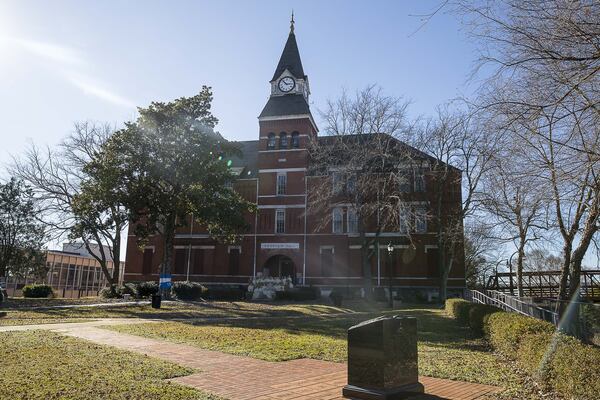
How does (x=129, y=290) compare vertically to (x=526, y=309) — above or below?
below

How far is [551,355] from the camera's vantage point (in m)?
6.67

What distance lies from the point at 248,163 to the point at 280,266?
12.4 metres

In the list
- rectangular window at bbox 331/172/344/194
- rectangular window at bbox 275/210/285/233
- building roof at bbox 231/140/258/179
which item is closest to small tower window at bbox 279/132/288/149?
building roof at bbox 231/140/258/179

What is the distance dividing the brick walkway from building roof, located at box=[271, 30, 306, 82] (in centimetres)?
4131

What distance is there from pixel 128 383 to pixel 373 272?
37641 mm

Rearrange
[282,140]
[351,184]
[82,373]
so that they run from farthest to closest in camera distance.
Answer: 1. [282,140]
2. [351,184]
3. [82,373]

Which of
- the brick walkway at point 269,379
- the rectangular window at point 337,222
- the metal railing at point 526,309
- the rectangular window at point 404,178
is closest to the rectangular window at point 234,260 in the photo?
the rectangular window at point 337,222

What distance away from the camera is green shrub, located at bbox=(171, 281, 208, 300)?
32.8 m

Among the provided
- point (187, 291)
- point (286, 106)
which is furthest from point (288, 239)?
point (187, 291)

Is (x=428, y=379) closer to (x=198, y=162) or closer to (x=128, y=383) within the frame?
(x=128, y=383)

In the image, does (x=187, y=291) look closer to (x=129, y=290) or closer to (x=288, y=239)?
(x=129, y=290)

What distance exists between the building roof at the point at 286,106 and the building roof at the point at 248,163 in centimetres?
511

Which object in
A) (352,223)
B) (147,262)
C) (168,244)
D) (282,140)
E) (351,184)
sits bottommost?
(147,262)

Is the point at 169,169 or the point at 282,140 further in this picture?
the point at 282,140
